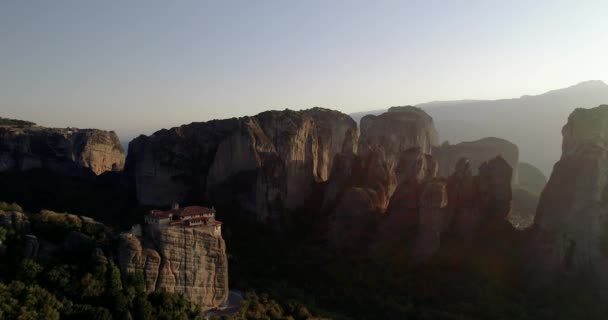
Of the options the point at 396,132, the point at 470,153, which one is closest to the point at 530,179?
the point at 470,153

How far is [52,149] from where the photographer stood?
227 feet

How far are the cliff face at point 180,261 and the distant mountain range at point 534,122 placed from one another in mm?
103567

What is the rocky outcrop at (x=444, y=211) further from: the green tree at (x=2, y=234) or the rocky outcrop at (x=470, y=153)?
the rocky outcrop at (x=470, y=153)

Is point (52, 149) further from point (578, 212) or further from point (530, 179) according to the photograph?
point (530, 179)

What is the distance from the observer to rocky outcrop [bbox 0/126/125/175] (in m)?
67.2

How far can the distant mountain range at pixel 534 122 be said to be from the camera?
131875 millimetres

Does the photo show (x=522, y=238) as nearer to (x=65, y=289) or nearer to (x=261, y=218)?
(x=261, y=218)

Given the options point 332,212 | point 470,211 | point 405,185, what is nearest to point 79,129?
point 332,212

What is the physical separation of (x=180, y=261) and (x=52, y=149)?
152 feet

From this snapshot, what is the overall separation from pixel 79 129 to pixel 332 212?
4514cm

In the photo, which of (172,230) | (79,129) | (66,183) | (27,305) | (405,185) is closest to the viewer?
(27,305)

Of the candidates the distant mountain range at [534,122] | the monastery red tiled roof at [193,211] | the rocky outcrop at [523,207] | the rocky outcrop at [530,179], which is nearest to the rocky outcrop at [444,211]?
the monastery red tiled roof at [193,211]

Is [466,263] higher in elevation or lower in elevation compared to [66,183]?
lower

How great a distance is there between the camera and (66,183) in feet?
212
